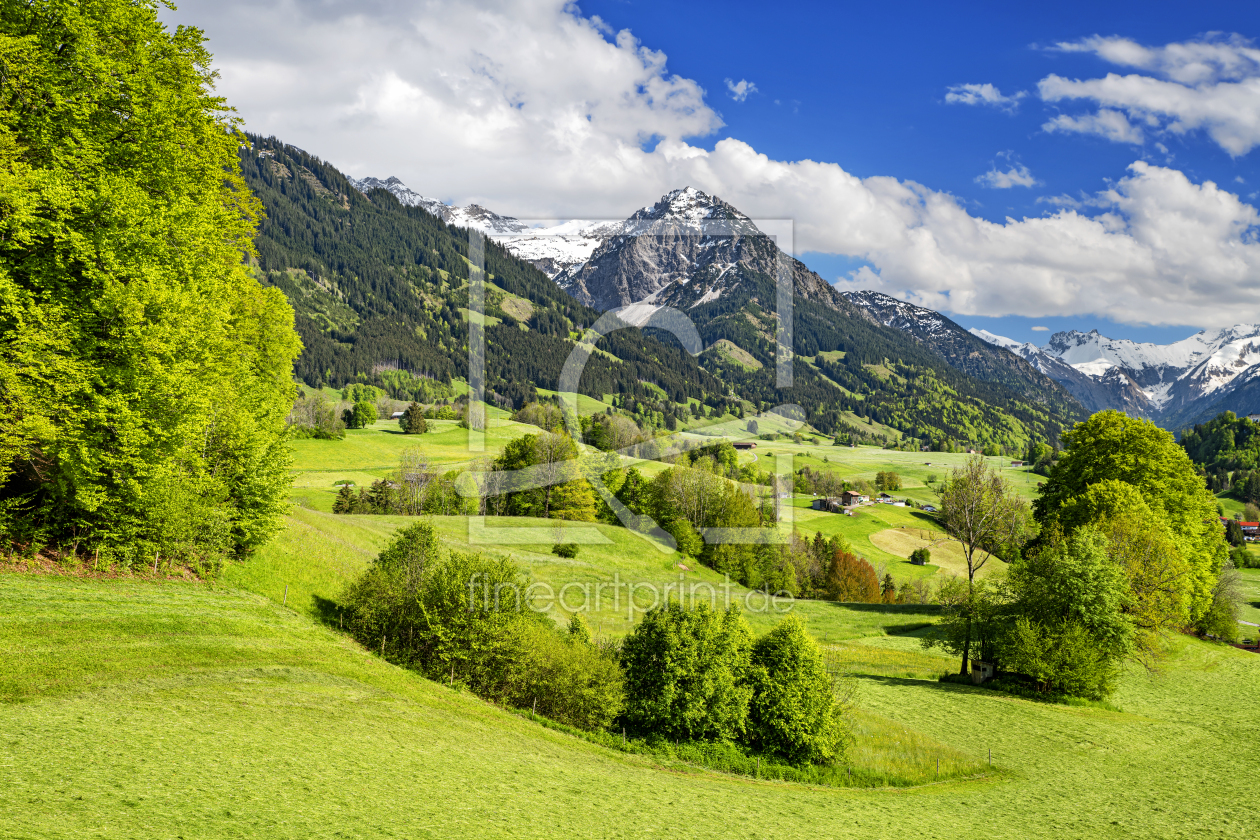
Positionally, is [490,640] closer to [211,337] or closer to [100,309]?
[211,337]

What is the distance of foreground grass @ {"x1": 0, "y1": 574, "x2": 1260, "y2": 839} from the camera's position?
13.3 m

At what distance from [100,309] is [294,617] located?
13926 millimetres

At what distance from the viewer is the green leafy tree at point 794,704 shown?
28.3m

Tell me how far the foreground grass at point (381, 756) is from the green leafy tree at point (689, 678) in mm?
3044

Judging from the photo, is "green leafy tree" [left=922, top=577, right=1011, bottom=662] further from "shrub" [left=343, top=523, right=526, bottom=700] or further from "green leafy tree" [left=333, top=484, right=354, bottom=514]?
"green leafy tree" [left=333, top=484, right=354, bottom=514]

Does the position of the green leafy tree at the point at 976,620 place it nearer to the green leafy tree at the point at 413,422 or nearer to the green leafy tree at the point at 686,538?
the green leafy tree at the point at 686,538

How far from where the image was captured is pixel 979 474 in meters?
41.0

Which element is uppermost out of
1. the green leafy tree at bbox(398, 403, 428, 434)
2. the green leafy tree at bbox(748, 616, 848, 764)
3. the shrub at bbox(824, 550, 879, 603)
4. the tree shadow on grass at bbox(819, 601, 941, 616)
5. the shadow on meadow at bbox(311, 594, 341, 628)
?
the green leafy tree at bbox(398, 403, 428, 434)

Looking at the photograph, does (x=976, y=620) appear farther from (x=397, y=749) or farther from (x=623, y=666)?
(x=397, y=749)

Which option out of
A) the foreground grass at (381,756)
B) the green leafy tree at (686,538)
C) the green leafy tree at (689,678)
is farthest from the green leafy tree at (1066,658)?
the green leafy tree at (686,538)

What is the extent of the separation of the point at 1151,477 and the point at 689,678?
3824cm

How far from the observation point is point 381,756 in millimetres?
17812

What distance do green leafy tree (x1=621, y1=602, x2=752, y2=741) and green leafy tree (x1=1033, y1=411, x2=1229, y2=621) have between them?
3080 centimetres

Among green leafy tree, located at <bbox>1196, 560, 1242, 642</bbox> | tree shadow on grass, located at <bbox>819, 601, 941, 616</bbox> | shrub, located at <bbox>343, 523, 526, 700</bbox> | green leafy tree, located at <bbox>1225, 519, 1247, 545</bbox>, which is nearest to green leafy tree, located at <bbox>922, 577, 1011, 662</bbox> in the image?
tree shadow on grass, located at <bbox>819, 601, 941, 616</bbox>
